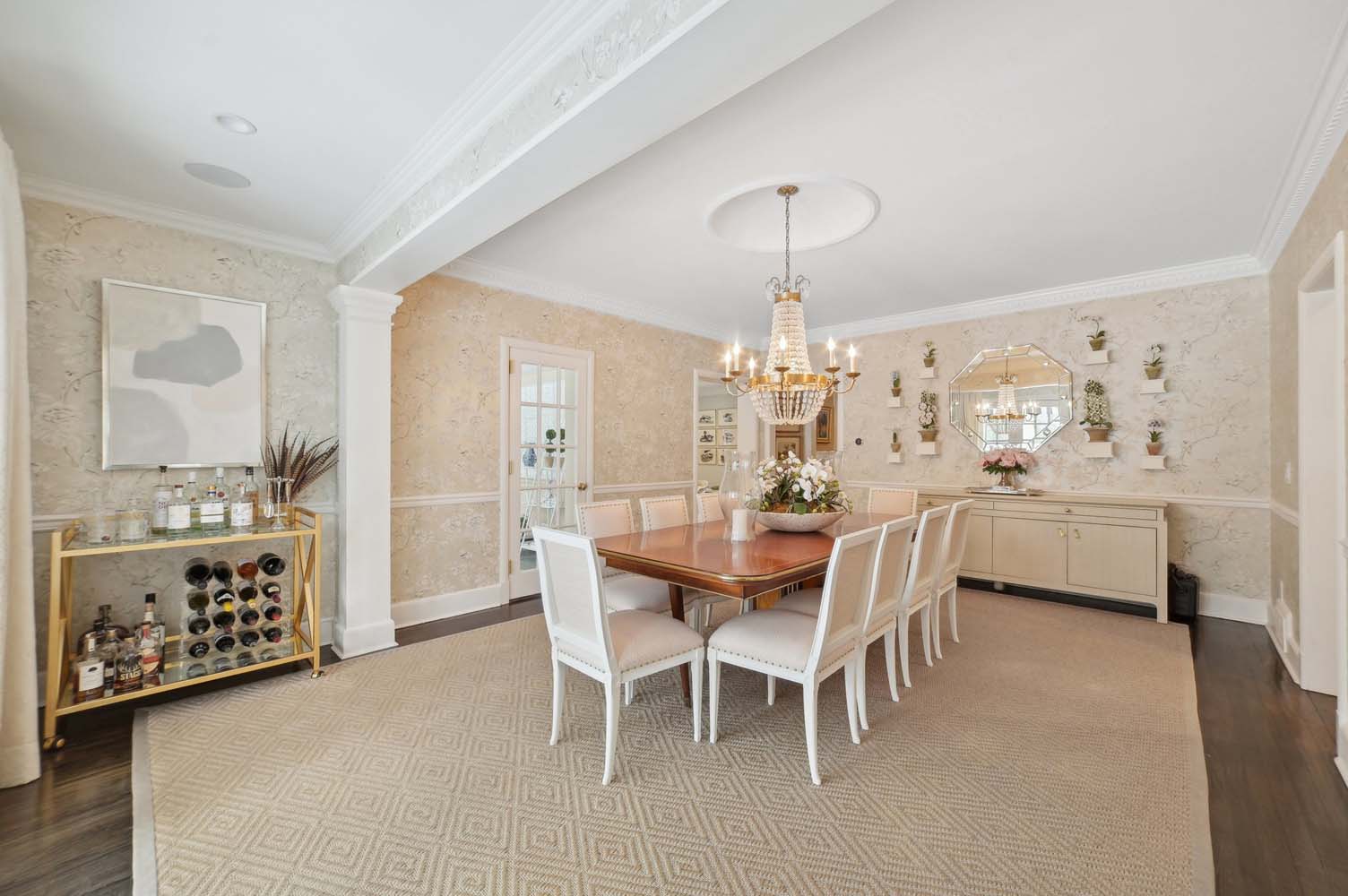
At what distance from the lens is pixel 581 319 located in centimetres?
476

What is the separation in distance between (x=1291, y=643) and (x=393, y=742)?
15.0 ft

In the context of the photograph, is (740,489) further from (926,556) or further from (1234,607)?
(1234,607)

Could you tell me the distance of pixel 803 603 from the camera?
8.87 ft

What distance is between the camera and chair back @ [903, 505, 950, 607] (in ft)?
9.18

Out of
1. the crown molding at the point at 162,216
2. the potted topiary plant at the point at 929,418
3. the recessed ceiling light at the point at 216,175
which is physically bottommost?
the potted topiary plant at the point at 929,418

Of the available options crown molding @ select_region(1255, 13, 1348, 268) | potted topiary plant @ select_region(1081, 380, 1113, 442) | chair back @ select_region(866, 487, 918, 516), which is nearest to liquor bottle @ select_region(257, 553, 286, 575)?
chair back @ select_region(866, 487, 918, 516)

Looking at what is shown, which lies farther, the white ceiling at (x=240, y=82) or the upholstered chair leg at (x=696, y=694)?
the upholstered chair leg at (x=696, y=694)

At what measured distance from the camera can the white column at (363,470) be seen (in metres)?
3.29

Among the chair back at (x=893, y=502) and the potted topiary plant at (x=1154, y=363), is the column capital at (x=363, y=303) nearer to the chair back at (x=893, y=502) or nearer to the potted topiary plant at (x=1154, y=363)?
the chair back at (x=893, y=502)

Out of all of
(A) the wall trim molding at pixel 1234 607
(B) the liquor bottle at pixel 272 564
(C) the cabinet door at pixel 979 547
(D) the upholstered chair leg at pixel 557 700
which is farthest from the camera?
(C) the cabinet door at pixel 979 547

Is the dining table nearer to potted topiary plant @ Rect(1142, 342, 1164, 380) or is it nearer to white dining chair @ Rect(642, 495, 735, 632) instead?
white dining chair @ Rect(642, 495, 735, 632)

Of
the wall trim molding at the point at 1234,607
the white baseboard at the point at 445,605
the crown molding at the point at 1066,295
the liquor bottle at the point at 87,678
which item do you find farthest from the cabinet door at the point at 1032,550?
the liquor bottle at the point at 87,678

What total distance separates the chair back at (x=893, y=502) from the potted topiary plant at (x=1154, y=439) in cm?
183

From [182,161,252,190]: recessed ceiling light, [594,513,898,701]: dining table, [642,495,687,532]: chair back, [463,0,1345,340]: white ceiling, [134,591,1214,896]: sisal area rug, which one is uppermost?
[463,0,1345,340]: white ceiling
